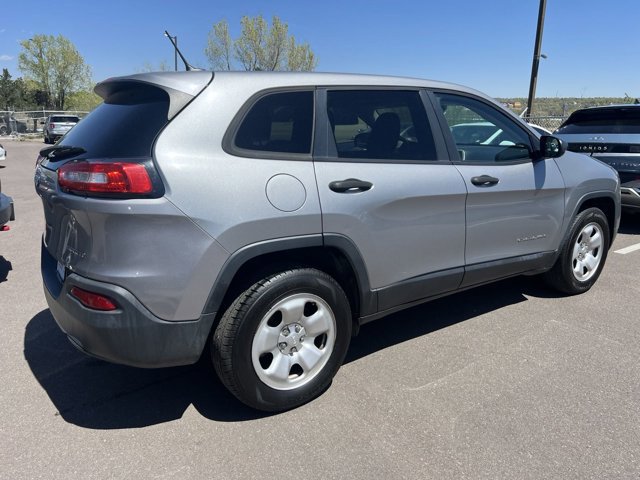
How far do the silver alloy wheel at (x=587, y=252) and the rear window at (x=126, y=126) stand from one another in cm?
368

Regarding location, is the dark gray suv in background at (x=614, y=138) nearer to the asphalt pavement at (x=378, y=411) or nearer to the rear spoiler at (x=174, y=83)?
the asphalt pavement at (x=378, y=411)

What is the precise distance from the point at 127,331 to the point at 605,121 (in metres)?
7.63

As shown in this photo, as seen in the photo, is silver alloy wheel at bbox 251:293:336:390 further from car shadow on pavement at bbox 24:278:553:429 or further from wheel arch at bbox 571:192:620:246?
wheel arch at bbox 571:192:620:246

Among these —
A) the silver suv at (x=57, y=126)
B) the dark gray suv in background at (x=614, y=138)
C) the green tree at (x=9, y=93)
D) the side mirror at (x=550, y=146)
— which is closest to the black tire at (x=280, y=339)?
the side mirror at (x=550, y=146)

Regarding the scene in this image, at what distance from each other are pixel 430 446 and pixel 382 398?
471 mm

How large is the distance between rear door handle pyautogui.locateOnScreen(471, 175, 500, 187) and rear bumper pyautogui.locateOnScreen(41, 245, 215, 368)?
2012mm

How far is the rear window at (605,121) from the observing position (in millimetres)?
7191

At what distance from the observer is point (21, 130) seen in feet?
122

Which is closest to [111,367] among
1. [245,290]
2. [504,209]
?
[245,290]

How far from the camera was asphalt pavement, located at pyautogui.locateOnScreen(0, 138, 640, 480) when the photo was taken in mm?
2406

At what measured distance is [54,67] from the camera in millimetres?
51531

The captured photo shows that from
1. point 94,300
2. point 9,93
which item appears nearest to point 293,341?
point 94,300

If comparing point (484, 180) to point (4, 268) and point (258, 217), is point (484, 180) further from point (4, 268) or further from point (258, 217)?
point (4, 268)

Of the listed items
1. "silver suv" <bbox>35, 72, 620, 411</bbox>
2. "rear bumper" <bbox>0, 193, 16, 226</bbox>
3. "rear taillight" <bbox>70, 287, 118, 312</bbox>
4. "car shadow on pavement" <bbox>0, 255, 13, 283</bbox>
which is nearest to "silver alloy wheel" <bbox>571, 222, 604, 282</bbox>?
"silver suv" <bbox>35, 72, 620, 411</bbox>
